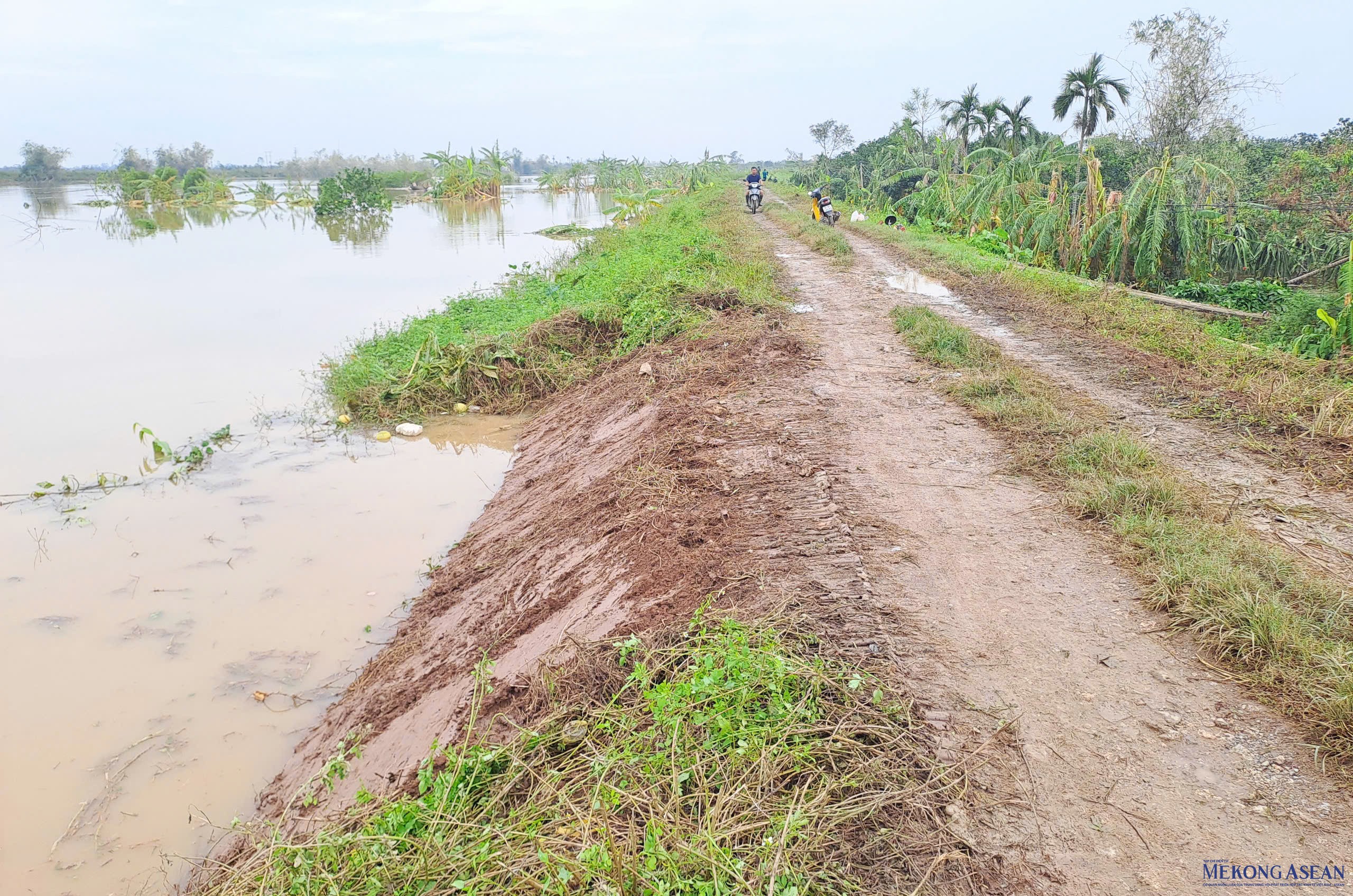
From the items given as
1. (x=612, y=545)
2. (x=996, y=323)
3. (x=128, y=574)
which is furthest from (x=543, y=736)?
(x=996, y=323)

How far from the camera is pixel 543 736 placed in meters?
2.79

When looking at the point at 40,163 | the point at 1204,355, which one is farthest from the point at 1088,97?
the point at 40,163

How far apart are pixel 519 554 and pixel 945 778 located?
141 inches

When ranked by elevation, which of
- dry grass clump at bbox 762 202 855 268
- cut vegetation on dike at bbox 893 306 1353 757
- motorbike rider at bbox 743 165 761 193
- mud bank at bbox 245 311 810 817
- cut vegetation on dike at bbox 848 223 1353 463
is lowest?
mud bank at bbox 245 311 810 817

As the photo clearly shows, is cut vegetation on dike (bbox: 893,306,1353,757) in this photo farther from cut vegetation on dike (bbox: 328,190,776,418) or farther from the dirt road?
cut vegetation on dike (bbox: 328,190,776,418)

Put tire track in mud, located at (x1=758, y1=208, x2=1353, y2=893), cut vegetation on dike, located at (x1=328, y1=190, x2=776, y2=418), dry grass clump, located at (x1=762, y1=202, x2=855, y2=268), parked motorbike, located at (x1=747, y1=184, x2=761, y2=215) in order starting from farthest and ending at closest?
parked motorbike, located at (x1=747, y1=184, x2=761, y2=215)
dry grass clump, located at (x1=762, y1=202, x2=855, y2=268)
cut vegetation on dike, located at (x1=328, y1=190, x2=776, y2=418)
tire track in mud, located at (x1=758, y1=208, x2=1353, y2=893)

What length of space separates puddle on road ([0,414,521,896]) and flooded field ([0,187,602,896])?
1 cm

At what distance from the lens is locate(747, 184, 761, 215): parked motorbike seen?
949 inches

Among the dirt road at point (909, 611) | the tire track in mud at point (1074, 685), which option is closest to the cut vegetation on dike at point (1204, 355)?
the dirt road at point (909, 611)

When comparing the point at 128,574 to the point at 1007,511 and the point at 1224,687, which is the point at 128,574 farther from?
the point at 1224,687

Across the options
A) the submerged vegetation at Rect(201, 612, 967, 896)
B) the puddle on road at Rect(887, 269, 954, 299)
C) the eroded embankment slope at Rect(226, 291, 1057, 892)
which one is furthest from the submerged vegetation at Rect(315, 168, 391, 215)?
the submerged vegetation at Rect(201, 612, 967, 896)

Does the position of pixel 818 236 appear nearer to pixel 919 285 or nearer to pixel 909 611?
pixel 919 285

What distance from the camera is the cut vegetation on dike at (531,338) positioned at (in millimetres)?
9227

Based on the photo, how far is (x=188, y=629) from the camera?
5.22m
